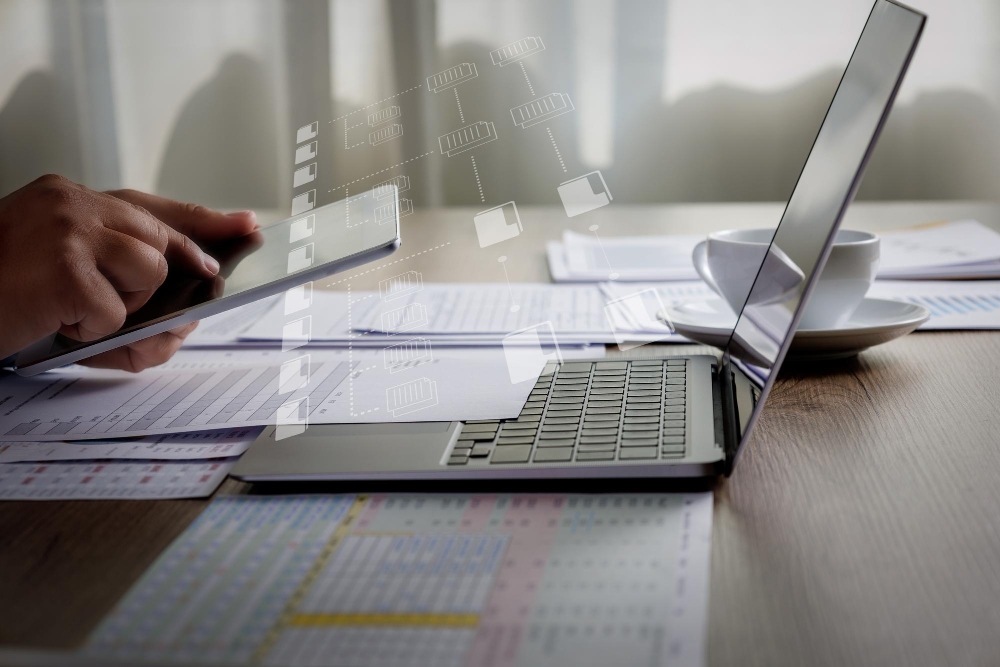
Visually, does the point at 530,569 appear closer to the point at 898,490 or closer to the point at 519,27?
the point at 898,490

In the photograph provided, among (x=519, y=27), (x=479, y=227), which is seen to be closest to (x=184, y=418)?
(x=479, y=227)

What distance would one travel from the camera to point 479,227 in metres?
1.36

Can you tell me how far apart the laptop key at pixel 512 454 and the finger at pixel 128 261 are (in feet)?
1.00

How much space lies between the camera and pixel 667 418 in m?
0.58

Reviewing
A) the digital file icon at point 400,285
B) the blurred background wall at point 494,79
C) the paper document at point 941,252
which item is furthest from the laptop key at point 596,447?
the blurred background wall at point 494,79

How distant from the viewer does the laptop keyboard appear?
1.73 feet

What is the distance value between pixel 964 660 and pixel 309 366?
0.55m

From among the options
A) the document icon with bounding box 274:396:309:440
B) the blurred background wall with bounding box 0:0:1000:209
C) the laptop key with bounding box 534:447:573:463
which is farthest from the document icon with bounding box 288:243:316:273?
the blurred background wall with bounding box 0:0:1000:209

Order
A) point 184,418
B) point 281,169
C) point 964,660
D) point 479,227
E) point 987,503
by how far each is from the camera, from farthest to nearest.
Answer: point 281,169 → point 479,227 → point 184,418 → point 987,503 → point 964,660

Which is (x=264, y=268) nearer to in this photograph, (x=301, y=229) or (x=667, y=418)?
(x=301, y=229)

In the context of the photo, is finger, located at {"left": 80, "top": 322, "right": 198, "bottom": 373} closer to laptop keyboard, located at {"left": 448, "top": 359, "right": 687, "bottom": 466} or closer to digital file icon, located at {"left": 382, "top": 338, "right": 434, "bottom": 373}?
digital file icon, located at {"left": 382, "top": 338, "right": 434, "bottom": 373}

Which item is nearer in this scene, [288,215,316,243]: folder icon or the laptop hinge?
the laptop hinge

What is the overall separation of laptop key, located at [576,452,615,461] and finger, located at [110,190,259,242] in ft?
1.45

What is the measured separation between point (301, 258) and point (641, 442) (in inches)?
10.9
